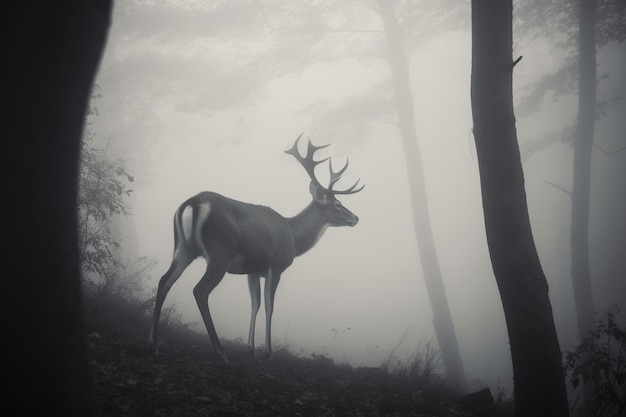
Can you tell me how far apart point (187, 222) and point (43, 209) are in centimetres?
372

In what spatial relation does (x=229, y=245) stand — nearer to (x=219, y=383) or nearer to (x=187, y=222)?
(x=187, y=222)

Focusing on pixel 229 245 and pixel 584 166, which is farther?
pixel 584 166

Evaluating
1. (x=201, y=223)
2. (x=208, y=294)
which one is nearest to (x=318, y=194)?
(x=201, y=223)

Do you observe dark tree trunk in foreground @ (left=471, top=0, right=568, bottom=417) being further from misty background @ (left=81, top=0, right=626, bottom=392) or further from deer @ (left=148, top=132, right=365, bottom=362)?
deer @ (left=148, top=132, right=365, bottom=362)

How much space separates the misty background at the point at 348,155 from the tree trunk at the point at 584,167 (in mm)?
1002

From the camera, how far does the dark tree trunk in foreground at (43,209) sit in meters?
1.11

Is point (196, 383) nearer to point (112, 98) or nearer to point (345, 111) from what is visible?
point (345, 111)

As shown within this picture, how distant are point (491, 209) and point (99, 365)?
13.0 feet

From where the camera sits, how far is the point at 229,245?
16.2 feet

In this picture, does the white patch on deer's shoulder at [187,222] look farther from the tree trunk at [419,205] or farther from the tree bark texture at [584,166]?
the tree bark texture at [584,166]

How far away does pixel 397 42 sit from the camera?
12656 mm

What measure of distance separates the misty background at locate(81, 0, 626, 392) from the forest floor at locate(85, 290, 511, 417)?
1.88 meters

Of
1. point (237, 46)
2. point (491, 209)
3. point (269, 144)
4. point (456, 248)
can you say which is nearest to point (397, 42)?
point (237, 46)

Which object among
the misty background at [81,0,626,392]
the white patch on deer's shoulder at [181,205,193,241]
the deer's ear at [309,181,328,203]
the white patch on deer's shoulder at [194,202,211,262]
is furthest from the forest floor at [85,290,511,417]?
the deer's ear at [309,181,328,203]
